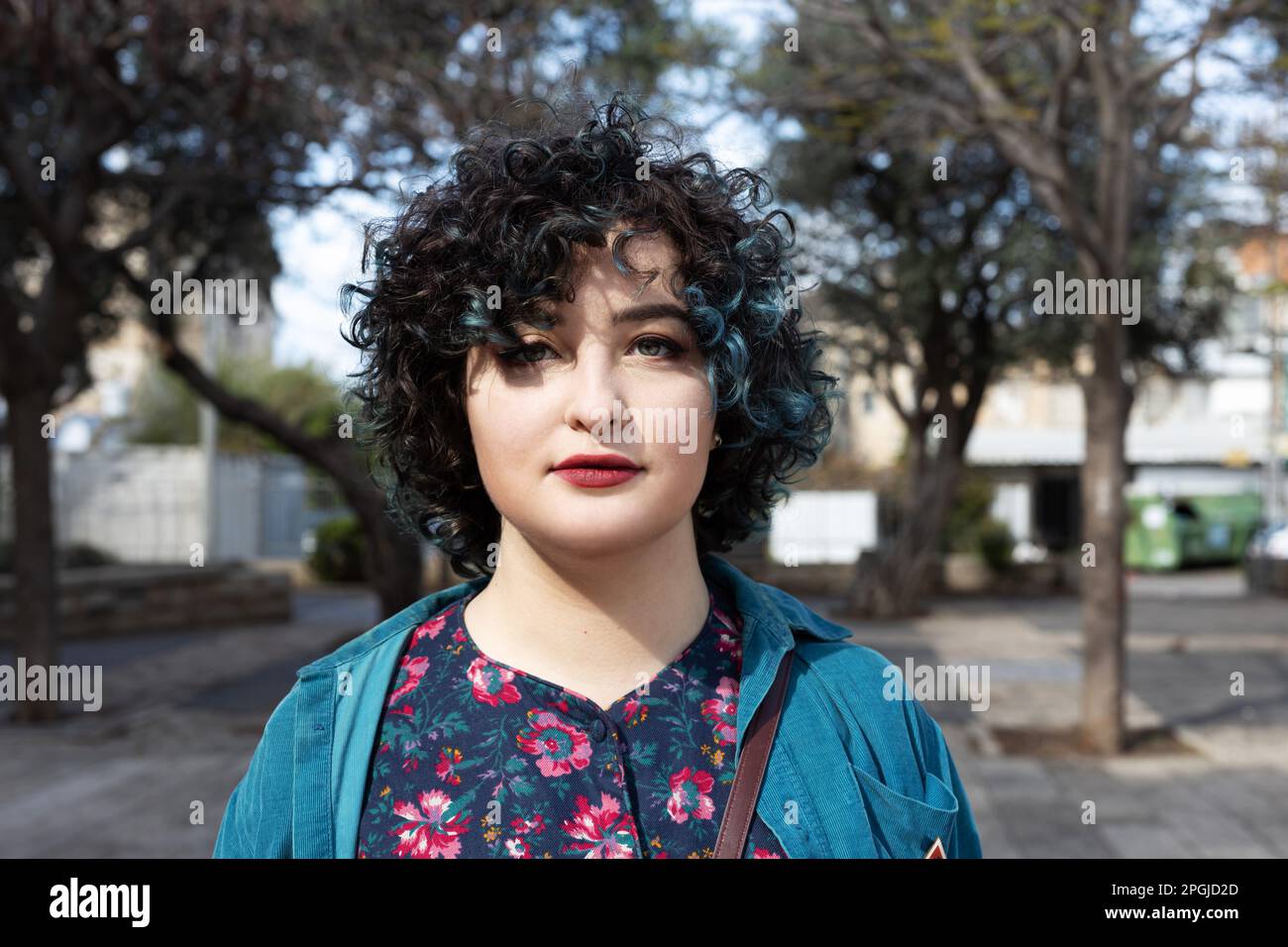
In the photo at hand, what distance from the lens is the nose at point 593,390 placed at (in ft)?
4.70

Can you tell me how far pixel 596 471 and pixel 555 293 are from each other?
0.22 metres

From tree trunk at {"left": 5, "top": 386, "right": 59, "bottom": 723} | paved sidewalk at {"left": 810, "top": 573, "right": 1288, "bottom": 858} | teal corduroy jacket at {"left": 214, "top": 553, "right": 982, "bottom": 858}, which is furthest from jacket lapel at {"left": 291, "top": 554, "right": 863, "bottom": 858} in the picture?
tree trunk at {"left": 5, "top": 386, "right": 59, "bottom": 723}

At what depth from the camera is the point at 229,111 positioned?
834 cm

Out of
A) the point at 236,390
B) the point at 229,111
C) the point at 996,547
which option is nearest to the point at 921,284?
the point at 996,547

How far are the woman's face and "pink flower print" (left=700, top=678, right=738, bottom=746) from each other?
0.21 meters

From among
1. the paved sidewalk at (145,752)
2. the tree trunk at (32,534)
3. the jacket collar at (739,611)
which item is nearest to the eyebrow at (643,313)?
the jacket collar at (739,611)

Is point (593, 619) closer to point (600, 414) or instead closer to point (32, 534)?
point (600, 414)

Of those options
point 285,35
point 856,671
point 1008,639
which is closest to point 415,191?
point 856,671

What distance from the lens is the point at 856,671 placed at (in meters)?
1.58

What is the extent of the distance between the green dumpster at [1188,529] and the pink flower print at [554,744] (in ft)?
79.7

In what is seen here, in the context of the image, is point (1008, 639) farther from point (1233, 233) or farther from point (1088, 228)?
point (1088, 228)

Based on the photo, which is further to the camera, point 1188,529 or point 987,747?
point 1188,529
